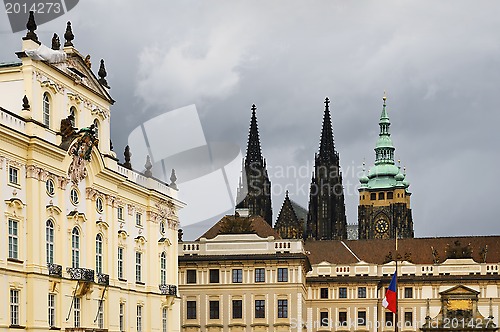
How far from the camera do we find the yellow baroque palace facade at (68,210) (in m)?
41.7

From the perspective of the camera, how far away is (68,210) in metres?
45.8

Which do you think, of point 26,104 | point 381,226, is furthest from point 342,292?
point 381,226

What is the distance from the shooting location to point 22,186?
42156 mm

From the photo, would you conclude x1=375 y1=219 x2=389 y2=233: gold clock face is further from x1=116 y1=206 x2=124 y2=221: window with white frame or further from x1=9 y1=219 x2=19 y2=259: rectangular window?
x1=9 y1=219 x2=19 y2=259: rectangular window

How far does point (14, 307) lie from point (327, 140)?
94997mm

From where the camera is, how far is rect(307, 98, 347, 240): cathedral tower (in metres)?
130

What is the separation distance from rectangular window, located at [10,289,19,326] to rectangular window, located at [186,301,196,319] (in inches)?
1397

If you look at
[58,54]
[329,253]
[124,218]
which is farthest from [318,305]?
[58,54]

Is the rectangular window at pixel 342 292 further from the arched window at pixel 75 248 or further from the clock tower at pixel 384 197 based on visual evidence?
the clock tower at pixel 384 197

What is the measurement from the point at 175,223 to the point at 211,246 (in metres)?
17.2

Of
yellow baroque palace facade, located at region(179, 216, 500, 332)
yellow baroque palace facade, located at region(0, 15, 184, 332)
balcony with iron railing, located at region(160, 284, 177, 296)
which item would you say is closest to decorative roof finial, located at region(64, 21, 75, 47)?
yellow baroque palace facade, located at region(0, 15, 184, 332)

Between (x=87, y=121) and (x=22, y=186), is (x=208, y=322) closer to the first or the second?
(x=87, y=121)

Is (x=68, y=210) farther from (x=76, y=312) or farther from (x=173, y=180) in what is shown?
(x=173, y=180)

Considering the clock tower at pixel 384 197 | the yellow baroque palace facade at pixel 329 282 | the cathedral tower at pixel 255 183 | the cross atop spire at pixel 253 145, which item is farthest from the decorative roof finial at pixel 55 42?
the clock tower at pixel 384 197
